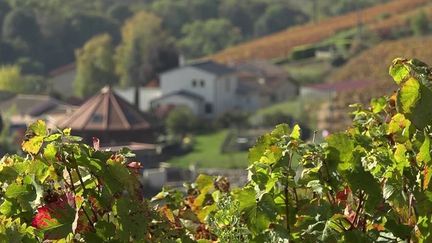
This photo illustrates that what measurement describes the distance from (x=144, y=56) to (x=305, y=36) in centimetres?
1527

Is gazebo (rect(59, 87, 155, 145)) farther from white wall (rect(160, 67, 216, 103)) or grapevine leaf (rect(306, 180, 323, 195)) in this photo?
grapevine leaf (rect(306, 180, 323, 195))

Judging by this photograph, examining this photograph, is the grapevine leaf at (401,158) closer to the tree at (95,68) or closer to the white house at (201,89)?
the white house at (201,89)

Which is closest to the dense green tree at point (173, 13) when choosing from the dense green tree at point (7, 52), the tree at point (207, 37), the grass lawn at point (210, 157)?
the tree at point (207, 37)

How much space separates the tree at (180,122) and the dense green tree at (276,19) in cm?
4404

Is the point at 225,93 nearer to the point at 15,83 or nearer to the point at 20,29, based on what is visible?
the point at 15,83

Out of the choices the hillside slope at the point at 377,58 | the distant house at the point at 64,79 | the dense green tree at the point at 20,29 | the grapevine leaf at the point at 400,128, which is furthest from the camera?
the dense green tree at the point at 20,29

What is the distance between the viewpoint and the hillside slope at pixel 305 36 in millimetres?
65062

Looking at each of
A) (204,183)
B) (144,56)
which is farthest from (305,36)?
(204,183)

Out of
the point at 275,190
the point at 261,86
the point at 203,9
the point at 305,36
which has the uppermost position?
the point at 203,9

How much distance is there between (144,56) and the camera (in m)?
55.0

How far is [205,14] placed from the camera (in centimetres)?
8869

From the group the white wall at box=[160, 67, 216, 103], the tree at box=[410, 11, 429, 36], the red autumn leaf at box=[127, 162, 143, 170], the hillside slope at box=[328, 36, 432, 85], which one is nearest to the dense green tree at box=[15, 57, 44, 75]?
the white wall at box=[160, 67, 216, 103]

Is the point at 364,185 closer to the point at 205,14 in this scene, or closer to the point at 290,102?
the point at 290,102

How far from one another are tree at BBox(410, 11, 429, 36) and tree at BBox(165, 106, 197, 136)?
17.8m
